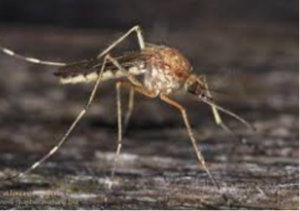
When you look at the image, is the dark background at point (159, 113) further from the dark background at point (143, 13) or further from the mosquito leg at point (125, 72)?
the mosquito leg at point (125, 72)

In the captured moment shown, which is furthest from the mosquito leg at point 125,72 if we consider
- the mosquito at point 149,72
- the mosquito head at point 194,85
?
the mosquito head at point 194,85

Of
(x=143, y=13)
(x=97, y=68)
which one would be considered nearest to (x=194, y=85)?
(x=97, y=68)

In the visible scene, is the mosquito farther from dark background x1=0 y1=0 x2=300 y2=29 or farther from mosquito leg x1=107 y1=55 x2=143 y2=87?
dark background x1=0 y1=0 x2=300 y2=29

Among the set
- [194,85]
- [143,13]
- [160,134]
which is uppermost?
[143,13]

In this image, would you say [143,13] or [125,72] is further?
[143,13]

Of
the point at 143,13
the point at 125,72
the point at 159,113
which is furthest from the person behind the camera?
the point at 143,13

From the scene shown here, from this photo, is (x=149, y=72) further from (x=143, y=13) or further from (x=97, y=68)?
(x=143, y=13)

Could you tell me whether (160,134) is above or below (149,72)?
below

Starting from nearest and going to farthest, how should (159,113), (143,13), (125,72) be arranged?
(125,72)
(159,113)
(143,13)

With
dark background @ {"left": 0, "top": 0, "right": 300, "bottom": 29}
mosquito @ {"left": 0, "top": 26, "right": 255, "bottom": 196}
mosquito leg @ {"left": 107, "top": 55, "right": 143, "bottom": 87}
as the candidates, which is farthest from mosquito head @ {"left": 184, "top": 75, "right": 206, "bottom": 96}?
dark background @ {"left": 0, "top": 0, "right": 300, "bottom": 29}
